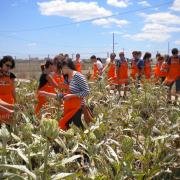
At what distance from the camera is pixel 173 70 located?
9.77m

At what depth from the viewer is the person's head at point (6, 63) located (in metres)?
4.86

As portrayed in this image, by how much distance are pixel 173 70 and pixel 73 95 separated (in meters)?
5.53

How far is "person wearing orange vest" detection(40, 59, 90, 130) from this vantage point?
4.66 metres

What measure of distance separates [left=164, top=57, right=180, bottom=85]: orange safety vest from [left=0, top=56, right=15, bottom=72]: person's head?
548 centimetres

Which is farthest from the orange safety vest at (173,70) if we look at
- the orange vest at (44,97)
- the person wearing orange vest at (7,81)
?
the person wearing orange vest at (7,81)

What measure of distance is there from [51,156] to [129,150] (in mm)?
543

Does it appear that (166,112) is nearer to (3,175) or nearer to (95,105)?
(95,105)

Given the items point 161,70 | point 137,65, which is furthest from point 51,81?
point 161,70

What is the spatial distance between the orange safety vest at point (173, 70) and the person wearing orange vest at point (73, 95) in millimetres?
5345

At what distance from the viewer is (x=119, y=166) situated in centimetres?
289

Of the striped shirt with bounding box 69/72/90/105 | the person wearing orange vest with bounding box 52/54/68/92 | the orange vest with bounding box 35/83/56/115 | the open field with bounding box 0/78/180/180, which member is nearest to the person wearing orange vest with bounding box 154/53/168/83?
the person wearing orange vest with bounding box 52/54/68/92

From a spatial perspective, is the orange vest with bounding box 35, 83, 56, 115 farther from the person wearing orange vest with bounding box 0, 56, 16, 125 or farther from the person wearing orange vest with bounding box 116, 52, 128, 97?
the person wearing orange vest with bounding box 116, 52, 128, 97

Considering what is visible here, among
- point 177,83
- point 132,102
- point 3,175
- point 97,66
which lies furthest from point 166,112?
point 97,66

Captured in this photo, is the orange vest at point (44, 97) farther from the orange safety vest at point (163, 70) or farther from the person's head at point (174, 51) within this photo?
the orange safety vest at point (163, 70)
